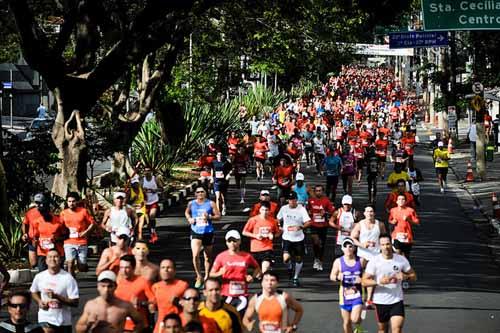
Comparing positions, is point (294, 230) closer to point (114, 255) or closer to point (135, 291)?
point (114, 255)

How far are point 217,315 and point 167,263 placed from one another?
1493 millimetres

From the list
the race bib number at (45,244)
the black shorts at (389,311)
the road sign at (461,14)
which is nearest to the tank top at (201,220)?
the race bib number at (45,244)

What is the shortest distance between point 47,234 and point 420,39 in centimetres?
2073

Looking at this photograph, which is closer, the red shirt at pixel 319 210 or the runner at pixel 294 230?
the runner at pixel 294 230

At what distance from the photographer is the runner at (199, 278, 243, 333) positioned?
10.2 metres

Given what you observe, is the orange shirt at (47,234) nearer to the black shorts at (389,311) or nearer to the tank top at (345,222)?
the tank top at (345,222)

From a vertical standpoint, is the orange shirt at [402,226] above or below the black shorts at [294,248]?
above

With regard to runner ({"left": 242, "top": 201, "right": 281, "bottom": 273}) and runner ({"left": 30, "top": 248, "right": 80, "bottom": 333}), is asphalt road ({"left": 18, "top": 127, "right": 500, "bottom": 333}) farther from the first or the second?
runner ({"left": 30, "top": 248, "right": 80, "bottom": 333})

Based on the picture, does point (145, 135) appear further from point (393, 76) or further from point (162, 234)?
point (393, 76)

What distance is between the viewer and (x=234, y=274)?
43.9 ft

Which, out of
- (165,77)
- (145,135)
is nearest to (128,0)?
(165,77)

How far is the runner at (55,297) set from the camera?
11875 mm

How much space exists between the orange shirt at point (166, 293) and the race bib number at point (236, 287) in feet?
5.76

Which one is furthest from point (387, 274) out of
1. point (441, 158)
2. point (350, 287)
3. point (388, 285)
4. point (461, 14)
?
point (441, 158)
